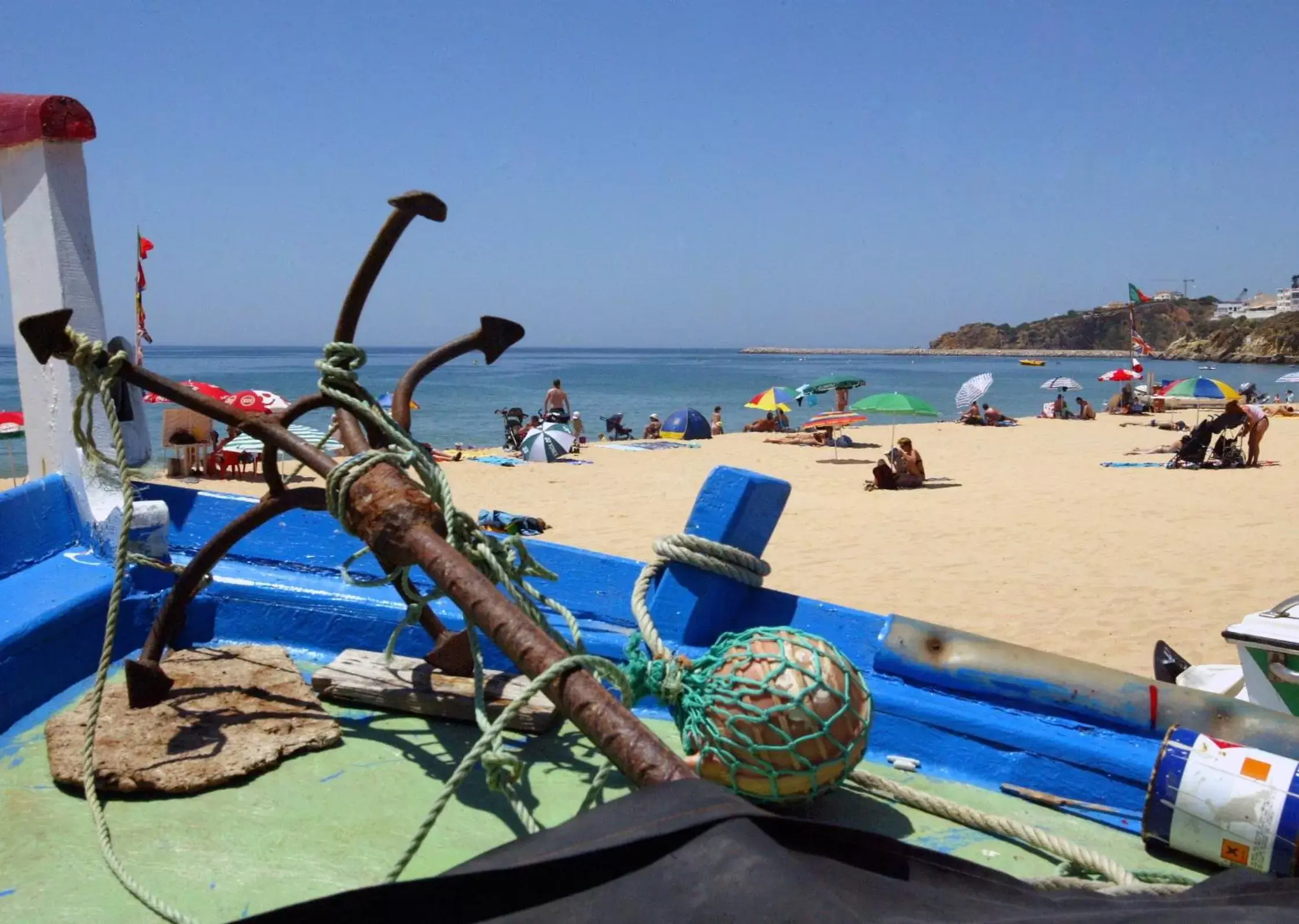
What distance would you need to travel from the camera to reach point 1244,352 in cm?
7962

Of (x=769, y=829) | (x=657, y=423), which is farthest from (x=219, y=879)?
(x=657, y=423)

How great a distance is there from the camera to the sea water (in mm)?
30906

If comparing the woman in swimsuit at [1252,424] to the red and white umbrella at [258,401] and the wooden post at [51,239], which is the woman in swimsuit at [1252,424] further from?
the wooden post at [51,239]

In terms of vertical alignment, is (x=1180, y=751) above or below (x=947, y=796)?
above

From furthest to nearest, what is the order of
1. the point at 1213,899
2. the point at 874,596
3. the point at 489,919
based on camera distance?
the point at 874,596 < the point at 1213,899 < the point at 489,919

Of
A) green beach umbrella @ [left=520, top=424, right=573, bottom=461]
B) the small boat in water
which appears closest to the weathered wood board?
the small boat in water

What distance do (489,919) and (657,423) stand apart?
19466mm

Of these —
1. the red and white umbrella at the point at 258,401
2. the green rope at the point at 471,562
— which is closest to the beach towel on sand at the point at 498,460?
the red and white umbrella at the point at 258,401

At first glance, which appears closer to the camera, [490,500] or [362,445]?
[362,445]

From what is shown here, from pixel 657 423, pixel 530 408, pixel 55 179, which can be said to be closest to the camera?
pixel 55 179

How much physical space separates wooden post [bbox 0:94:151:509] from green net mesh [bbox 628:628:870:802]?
2.33 metres

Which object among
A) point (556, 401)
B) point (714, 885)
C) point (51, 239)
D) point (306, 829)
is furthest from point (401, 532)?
point (556, 401)

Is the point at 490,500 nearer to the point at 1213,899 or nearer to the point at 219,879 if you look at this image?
the point at 219,879

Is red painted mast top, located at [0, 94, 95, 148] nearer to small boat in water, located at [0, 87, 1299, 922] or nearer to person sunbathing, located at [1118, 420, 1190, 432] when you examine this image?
small boat in water, located at [0, 87, 1299, 922]
